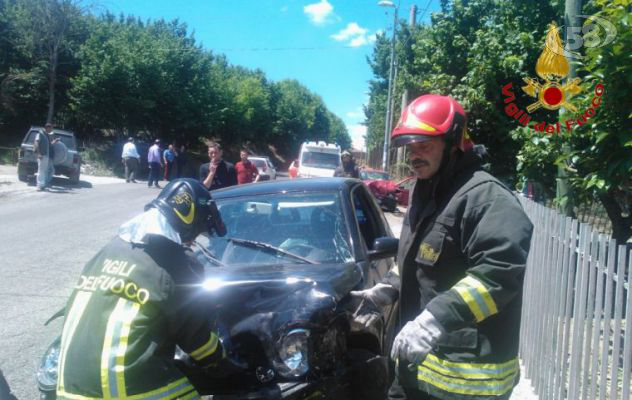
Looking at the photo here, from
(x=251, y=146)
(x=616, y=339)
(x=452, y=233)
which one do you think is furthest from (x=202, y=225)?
(x=251, y=146)

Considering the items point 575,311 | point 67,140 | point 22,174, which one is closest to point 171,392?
point 575,311

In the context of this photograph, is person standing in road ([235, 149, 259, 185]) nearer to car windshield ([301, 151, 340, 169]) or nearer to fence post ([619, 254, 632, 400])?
fence post ([619, 254, 632, 400])

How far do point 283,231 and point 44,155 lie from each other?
1338 cm

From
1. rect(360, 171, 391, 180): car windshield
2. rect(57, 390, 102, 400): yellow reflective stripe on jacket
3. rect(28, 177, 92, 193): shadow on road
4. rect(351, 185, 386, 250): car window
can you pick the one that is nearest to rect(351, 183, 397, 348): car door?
rect(351, 185, 386, 250): car window

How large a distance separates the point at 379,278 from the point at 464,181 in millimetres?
1781

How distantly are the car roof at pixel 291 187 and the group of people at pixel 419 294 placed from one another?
203cm

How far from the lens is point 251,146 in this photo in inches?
2188

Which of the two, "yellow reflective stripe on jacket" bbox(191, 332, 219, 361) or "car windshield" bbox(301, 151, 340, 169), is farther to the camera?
"car windshield" bbox(301, 151, 340, 169)

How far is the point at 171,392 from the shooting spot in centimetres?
212

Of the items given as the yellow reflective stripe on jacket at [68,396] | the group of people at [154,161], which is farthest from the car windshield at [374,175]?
the yellow reflective stripe on jacket at [68,396]

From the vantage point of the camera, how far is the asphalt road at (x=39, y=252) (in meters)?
4.53

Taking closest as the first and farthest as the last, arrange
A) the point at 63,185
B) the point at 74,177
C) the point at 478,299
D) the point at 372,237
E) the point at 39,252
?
the point at 478,299 → the point at 372,237 → the point at 39,252 → the point at 63,185 → the point at 74,177

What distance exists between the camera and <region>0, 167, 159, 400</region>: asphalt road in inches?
178

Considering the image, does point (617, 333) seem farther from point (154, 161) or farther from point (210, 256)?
point (154, 161)
